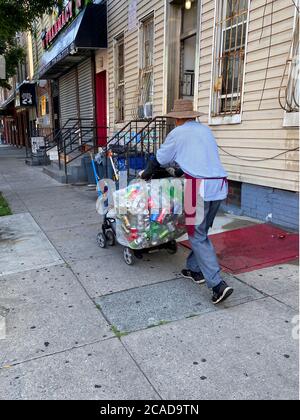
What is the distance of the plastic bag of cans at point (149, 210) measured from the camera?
381cm

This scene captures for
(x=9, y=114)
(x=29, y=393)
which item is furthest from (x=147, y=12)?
(x=9, y=114)

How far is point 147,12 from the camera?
869cm

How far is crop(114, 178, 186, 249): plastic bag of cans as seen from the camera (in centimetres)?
381

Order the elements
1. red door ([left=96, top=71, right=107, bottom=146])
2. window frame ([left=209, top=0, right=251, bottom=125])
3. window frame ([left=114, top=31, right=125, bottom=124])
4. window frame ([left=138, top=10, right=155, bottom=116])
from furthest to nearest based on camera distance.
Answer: red door ([left=96, top=71, right=107, bottom=146]) → window frame ([left=114, top=31, right=125, bottom=124]) → window frame ([left=138, top=10, right=155, bottom=116]) → window frame ([left=209, top=0, right=251, bottom=125])

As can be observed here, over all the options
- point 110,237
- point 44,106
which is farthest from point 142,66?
point 44,106

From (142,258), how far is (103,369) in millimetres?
2062

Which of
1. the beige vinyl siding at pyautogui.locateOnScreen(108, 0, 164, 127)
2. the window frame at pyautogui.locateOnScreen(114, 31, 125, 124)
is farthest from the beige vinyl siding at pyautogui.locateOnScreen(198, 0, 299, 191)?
the window frame at pyautogui.locateOnScreen(114, 31, 125, 124)

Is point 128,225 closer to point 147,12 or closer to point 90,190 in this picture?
point 90,190

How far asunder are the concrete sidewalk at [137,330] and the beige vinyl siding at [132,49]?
5.05m

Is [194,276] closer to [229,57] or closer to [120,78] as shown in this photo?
[229,57]

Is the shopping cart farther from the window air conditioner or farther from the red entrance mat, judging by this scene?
the window air conditioner

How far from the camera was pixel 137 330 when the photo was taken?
119 inches

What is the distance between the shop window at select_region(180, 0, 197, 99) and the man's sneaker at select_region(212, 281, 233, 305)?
582 cm
